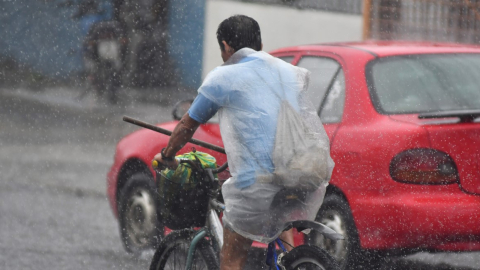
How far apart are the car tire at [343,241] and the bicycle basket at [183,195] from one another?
141cm

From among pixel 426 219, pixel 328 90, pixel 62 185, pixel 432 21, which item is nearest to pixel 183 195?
pixel 426 219

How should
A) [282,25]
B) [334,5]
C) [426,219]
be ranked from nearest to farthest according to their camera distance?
1. [426,219]
2. [282,25]
3. [334,5]

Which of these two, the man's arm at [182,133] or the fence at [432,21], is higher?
the man's arm at [182,133]

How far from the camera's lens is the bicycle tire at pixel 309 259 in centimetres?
412

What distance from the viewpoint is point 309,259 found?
13.7 feet

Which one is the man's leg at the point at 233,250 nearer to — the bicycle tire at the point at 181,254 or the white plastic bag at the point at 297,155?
the bicycle tire at the point at 181,254

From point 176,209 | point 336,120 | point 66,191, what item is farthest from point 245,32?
point 66,191

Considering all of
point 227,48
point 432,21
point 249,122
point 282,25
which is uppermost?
point 227,48

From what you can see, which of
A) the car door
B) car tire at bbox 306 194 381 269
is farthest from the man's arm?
the car door

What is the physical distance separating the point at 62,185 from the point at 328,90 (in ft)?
18.8

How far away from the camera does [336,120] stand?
627 cm

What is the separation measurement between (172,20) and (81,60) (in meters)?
2.56

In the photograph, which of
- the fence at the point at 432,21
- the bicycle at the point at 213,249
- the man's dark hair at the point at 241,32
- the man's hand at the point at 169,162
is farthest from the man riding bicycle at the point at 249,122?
the fence at the point at 432,21

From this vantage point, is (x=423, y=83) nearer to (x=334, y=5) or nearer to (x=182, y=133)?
(x=182, y=133)
